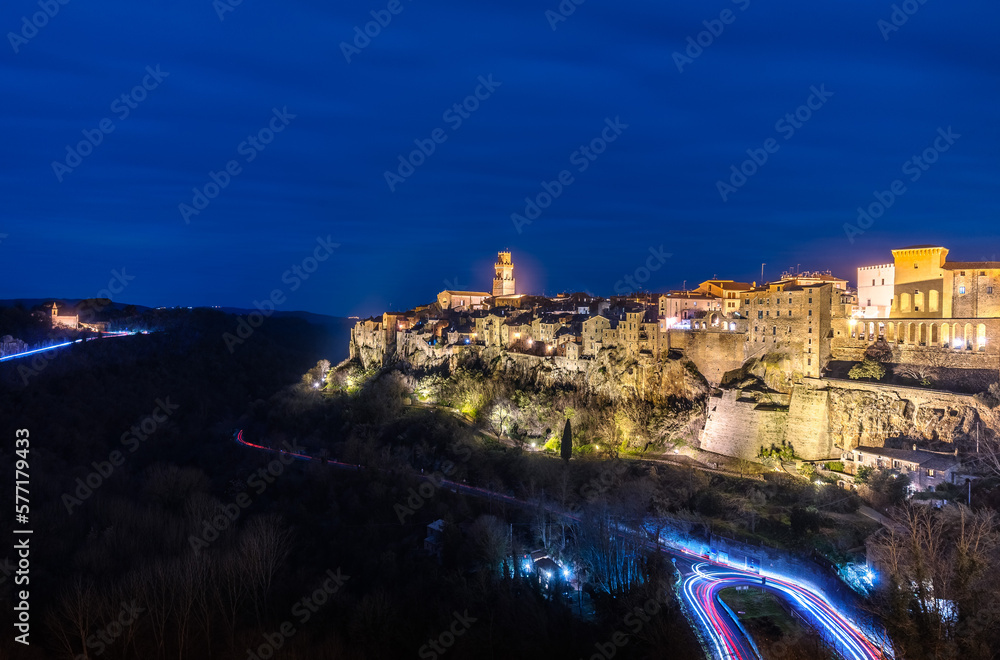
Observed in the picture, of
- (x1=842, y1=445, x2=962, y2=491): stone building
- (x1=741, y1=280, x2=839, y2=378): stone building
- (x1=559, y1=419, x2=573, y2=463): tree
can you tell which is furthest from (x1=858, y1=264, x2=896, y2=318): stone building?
(x1=559, y1=419, x2=573, y2=463): tree

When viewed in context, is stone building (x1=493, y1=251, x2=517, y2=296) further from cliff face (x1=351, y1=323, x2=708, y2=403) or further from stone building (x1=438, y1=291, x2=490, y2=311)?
cliff face (x1=351, y1=323, x2=708, y2=403)

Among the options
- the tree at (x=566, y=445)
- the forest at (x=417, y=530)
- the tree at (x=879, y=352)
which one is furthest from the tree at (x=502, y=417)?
the tree at (x=879, y=352)

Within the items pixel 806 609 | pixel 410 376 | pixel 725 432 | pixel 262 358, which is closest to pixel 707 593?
pixel 806 609

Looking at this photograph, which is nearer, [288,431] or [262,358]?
[288,431]

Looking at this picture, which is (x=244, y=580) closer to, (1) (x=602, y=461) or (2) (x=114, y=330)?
(1) (x=602, y=461)

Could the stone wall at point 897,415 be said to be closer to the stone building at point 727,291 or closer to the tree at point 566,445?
the tree at point 566,445

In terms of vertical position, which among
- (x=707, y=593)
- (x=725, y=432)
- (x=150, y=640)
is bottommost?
(x=150, y=640)
